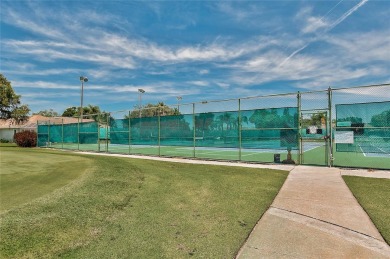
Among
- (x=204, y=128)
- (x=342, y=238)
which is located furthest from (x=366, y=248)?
(x=204, y=128)

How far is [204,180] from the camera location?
27.7ft

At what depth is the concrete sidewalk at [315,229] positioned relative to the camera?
3.87 meters

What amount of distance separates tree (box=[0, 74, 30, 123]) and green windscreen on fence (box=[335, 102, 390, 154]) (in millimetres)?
46166

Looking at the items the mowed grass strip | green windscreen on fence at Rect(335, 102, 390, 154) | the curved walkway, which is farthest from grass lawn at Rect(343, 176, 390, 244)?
the mowed grass strip

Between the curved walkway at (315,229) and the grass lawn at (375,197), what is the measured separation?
12 cm

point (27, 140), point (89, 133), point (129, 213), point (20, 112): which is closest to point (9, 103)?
point (20, 112)

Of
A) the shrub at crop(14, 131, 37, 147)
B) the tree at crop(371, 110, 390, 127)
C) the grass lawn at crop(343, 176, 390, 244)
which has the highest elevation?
the tree at crop(371, 110, 390, 127)

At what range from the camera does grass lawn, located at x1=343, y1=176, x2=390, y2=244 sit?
4754mm

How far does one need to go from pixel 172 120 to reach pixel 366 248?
13534mm

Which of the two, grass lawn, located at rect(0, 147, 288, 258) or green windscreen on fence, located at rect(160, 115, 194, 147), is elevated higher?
green windscreen on fence, located at rect(160, 115, 194, 147)

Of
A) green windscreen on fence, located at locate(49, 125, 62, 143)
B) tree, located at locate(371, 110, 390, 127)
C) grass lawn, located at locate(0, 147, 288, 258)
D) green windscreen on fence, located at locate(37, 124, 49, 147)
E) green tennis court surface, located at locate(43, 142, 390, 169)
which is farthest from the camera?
green windscreen on fence, located at locate(37, 124, 49, 147)

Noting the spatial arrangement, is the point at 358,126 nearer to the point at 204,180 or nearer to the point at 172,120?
the point at 204,180

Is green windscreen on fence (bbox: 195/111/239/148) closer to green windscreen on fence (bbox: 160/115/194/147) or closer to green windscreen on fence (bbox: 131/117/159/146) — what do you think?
green windscreen on fence (bbox: 160/115/194/147)

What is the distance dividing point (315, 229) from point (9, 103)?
49554 millimetres
